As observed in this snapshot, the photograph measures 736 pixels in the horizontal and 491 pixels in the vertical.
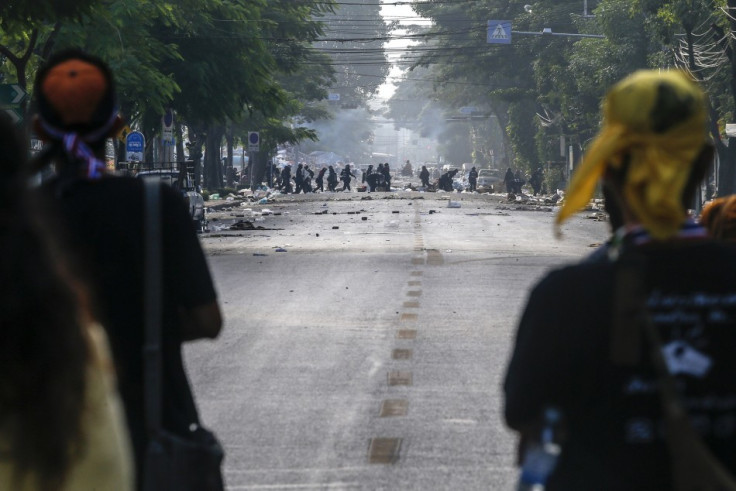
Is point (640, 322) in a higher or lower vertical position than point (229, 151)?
higher

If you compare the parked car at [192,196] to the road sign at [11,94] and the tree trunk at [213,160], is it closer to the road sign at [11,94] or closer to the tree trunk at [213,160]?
the road sign at [11,94]

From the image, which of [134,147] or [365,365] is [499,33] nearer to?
[134,147]

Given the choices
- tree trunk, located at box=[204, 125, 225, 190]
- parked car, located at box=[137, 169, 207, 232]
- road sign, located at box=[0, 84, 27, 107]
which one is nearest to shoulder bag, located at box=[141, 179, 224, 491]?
road sign, located at box=[0, 84, 27, 107]

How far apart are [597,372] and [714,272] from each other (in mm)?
312

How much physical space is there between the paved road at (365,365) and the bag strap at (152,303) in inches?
113

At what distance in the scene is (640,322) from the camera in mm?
2793

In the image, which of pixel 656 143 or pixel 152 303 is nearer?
pixel 656 143

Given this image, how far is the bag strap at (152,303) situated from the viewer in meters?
3.80

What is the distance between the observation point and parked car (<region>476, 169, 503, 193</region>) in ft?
265

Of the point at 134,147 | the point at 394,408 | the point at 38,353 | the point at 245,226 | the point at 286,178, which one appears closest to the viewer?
the point at 38,353

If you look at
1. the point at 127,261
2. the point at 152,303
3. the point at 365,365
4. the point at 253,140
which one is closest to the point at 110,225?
the point at 127,261

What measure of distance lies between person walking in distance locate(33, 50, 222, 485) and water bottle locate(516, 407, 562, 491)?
131 centimetres

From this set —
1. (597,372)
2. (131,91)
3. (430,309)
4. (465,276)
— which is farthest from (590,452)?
(131,91)

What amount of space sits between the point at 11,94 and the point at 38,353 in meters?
22.4
